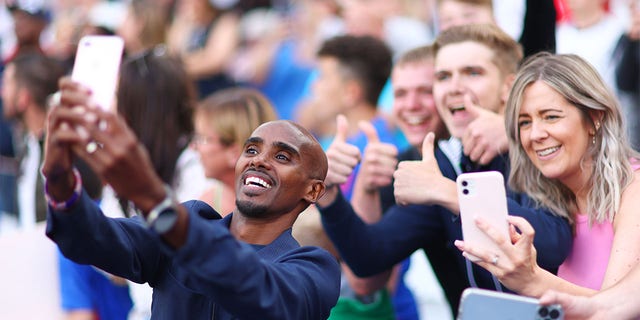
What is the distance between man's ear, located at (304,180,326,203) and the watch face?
0.76m

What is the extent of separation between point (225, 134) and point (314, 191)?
70.8 inches

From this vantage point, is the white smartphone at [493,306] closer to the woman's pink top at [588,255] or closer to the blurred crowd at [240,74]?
the woman's pink top at [588,255]

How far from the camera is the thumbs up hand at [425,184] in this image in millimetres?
3721

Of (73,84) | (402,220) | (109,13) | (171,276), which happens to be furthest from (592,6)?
(109,13)

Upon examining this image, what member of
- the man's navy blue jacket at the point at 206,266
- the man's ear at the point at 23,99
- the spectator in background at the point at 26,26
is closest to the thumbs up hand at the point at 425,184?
the man's navy blue jacket at the point at 206,266

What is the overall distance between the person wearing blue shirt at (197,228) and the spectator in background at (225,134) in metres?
1.67

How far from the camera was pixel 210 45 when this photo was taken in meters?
8.40

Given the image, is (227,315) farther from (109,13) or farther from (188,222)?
(109,13)

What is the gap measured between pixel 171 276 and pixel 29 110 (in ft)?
11.1

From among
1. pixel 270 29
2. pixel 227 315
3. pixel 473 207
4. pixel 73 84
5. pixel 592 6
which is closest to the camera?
pixel 73 84

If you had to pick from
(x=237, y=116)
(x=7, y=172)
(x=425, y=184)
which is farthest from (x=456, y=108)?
(x=7, y=172)

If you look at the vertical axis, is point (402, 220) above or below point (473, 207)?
below

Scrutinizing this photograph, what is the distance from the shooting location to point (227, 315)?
9.84ft

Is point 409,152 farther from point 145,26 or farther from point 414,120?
point 145,26
